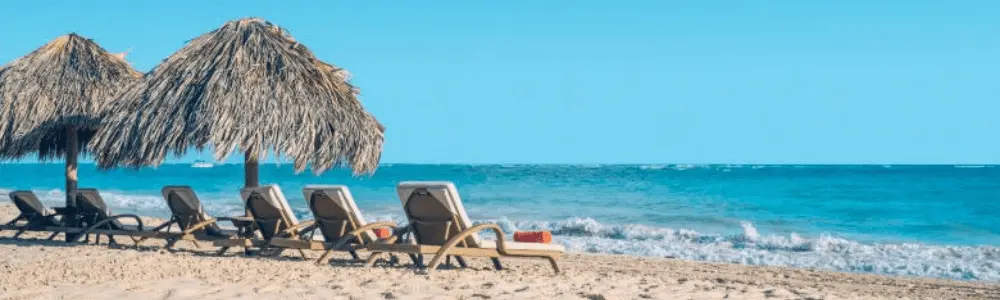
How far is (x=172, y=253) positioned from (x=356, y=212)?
179 centimetres

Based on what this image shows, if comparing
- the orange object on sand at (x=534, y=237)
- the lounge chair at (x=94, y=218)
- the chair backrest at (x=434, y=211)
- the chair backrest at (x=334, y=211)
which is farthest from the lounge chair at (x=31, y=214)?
the orange object on sand at (x=534, y=237)

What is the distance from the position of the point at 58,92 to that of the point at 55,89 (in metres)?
0.05

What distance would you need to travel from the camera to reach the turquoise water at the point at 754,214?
1288 centimetres

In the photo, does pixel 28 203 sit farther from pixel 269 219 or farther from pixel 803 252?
pixel 803 252

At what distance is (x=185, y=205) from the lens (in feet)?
27.1

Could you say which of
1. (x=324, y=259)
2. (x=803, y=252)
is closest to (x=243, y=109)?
(x=324, y=259)

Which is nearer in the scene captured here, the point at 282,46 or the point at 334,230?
the point at 334,230

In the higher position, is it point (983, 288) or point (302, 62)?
point (302, 62)

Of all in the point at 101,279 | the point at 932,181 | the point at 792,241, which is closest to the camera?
the point at 101,279

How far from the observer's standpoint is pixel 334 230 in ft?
23.8

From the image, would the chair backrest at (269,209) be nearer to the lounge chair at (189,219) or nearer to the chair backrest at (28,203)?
the lounge chair at (189,219)

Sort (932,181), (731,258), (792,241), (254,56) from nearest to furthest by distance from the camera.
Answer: (254,56) → (731,258) → (792,241) → (932,181)

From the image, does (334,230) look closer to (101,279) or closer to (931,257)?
(101,279)

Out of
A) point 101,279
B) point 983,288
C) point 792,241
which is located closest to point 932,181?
point 792,241
